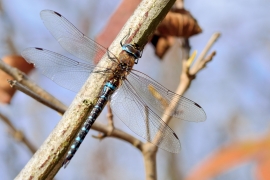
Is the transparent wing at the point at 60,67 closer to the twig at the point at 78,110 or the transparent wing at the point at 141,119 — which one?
the transparent wing at the point at 141,119

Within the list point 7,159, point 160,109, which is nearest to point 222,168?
point 160,109

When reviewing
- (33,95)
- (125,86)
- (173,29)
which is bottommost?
(33,95)

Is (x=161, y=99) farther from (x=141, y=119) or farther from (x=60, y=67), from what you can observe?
(x=60, y=67)

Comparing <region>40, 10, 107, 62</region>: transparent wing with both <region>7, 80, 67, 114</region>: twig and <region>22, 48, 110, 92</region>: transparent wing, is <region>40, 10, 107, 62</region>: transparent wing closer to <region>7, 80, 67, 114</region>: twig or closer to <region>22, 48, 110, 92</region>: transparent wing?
<region>22, 48, 110, 92</region>: transparent wing

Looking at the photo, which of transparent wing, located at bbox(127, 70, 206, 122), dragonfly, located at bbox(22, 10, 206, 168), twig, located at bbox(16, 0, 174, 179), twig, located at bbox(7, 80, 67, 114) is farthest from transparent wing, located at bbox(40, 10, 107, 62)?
twig, located at bbox(16, 0, 174, 179)

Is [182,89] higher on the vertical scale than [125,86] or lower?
higher

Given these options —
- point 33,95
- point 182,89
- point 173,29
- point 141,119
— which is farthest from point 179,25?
point 33,95

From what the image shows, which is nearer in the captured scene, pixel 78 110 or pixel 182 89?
pixel 78 110

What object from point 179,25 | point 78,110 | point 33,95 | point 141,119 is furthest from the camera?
point 179,25
